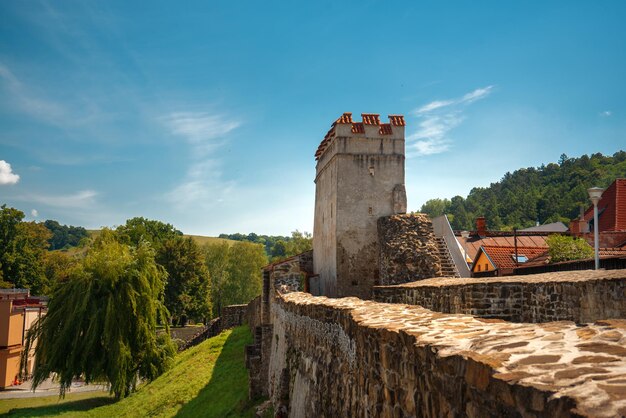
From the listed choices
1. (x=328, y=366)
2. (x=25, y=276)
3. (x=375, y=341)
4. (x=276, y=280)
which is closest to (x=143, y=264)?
(x=276, y=280)

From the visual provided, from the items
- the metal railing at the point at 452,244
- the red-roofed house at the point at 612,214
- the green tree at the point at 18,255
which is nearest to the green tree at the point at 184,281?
the green tree at the point at 18,255

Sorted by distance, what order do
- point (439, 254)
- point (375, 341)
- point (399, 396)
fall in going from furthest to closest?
point (439, 254), point (375, 341), point (399, 396)

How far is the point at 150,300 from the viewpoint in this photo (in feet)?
77.8

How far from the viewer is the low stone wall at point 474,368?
1.95 m

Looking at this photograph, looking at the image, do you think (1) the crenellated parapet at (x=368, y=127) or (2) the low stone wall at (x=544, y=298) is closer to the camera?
(2) the low stone wall at (x=544, y=298)

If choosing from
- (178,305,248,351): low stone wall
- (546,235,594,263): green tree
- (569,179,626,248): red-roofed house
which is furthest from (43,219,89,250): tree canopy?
(546,235,594,263): green tree

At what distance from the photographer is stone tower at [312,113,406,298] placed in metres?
20.5

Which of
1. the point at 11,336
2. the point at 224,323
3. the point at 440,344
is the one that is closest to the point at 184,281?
the point at 224,323

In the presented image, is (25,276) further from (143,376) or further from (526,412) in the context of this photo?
(526,412)

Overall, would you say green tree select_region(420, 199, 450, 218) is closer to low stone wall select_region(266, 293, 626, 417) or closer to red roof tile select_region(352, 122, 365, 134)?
red roof tile select_region(352, 122, 365, 134)

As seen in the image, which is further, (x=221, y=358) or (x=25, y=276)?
(x=25, y=276)

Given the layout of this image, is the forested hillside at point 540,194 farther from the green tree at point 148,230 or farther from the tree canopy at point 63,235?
the tree canopy at point 63,235

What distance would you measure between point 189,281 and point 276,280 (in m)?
28.0

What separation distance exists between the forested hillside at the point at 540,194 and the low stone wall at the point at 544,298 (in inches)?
2670
